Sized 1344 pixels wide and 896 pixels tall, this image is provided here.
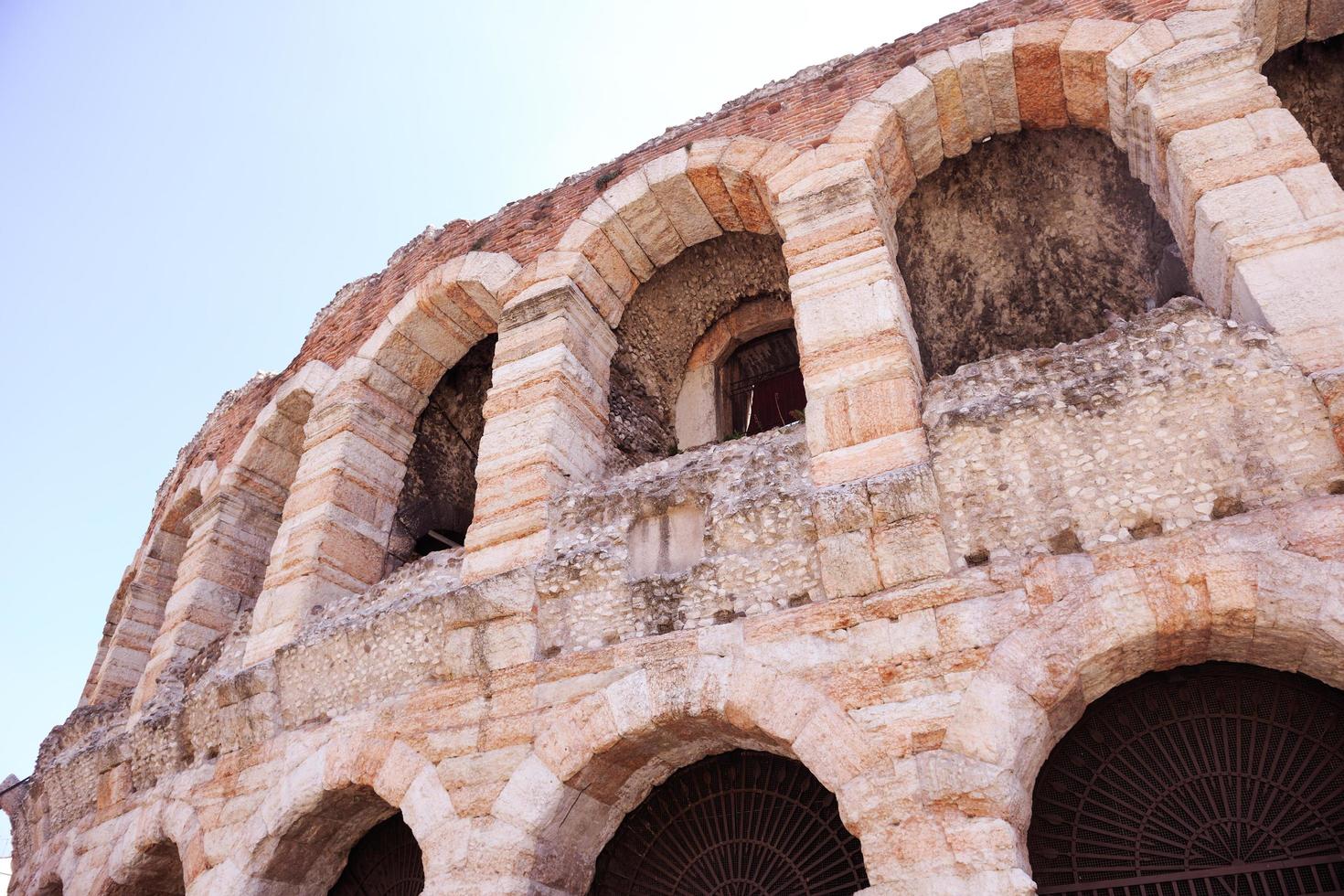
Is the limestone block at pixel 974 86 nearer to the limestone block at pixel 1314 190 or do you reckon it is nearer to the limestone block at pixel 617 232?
the limestone block at pixel 1314 190

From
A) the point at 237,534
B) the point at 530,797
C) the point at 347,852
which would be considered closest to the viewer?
the point at 530,797

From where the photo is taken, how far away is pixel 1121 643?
384cm

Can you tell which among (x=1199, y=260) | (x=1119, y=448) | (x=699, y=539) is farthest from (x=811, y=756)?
(x=1199, y=260)

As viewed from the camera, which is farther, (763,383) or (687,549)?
(763,383)

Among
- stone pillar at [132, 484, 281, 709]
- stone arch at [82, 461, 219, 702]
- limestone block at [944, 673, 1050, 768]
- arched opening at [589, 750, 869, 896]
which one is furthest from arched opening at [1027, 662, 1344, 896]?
stone arch at [82, 461, 219, 702]

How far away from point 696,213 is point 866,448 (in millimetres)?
3007

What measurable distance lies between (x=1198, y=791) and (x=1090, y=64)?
14.6ft

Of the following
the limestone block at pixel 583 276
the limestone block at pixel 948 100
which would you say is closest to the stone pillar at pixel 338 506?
the limestone block at pixel 583 276

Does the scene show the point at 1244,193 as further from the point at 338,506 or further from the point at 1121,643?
the point at 338,506

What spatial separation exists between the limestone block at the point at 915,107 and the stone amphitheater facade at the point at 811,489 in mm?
29

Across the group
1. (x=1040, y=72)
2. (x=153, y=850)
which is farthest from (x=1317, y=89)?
(x=153, y=850)

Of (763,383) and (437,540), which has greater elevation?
(763,383)

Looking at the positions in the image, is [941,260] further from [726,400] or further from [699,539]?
[699,539]

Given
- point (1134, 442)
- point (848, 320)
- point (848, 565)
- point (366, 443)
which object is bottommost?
point (848, 565)
